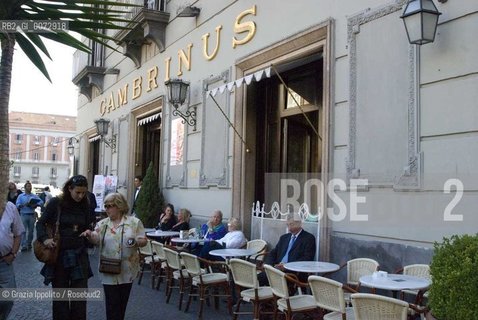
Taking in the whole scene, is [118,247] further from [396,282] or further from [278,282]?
[396,282]

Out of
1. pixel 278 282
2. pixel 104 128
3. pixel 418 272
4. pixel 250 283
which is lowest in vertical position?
pixel 250 283

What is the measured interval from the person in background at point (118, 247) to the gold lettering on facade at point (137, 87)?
31.5 feet

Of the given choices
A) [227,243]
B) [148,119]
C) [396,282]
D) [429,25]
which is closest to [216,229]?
[227,243]

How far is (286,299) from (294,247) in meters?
1.68

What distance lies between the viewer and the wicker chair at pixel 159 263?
7.56m

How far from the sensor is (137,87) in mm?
14133

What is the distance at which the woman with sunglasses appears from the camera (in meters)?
4.49

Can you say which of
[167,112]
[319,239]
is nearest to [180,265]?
[319,239]

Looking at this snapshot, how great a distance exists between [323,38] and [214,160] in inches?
142

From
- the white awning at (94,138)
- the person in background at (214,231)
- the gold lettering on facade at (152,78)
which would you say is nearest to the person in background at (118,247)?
the person in background at (214,231)

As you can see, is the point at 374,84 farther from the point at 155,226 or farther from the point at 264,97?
the point at 155,226

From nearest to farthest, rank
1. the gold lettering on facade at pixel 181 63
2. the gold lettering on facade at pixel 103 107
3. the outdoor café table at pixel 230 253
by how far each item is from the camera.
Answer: the outdoor café table at pixel 230 253 → the gold lettering on facade at pixel 181 63 → the gold lettering on facade at pixel 103 107

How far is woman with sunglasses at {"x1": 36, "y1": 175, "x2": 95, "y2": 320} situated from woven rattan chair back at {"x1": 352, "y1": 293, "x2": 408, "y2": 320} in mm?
2492

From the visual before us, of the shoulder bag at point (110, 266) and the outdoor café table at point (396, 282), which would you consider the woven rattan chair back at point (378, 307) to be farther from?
the shoulder bag at point (110, 266)
